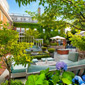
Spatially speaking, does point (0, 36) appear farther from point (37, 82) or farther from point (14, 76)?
point (14, 76)

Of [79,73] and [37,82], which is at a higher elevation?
[37,82]

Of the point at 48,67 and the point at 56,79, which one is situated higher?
the point at 56,79

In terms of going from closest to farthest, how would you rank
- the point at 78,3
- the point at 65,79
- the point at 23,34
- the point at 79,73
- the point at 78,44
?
the point at 65,79 → the point at 78,3 → the point at 79,73 → the point at 78,44 → the point at 23,34

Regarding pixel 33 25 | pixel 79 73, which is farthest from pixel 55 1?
pixel 33 25

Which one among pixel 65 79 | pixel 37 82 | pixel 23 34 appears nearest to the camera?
pixel 37 82

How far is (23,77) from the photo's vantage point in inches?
158

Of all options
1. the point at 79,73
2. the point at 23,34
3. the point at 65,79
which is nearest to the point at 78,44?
the point at 79,73

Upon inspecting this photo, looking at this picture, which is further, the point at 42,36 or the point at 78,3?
the point at 42,36

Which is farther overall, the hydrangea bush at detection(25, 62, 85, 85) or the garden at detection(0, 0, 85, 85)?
the garden at detection(0, 0, 85, 85)

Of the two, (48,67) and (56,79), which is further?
(48,67)

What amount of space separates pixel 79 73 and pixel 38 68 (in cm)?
146

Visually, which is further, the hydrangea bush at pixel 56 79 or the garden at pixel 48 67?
the garden at pixel 48 67

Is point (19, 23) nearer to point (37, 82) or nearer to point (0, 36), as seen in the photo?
point (0, 36)

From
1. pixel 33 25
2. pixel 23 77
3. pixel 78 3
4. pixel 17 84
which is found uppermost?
pixel 33 25
